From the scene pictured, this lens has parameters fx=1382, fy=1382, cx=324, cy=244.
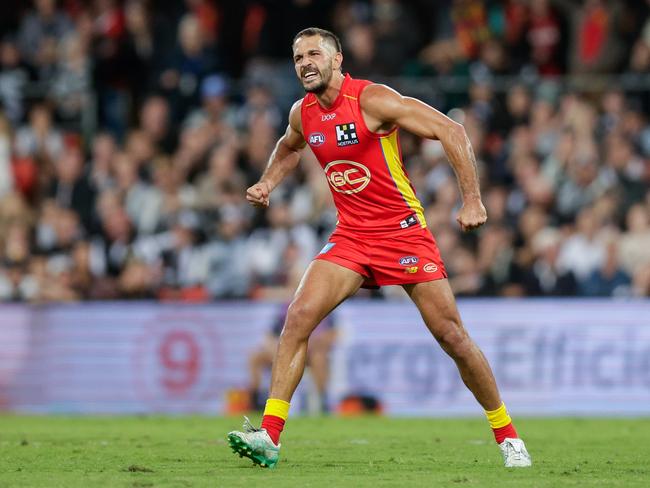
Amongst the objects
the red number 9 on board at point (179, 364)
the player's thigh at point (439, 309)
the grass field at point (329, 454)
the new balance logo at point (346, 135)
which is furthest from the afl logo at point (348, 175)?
the red number 9 on board at point (179, 364)

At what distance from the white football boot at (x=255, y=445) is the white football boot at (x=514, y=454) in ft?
4.90

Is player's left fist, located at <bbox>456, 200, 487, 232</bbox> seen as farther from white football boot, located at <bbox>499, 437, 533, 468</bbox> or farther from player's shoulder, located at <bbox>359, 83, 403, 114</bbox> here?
white football boot, located at <bbox>499, 437, 533, 468</bbox>

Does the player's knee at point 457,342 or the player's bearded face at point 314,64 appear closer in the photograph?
the player's knee at point 457,342

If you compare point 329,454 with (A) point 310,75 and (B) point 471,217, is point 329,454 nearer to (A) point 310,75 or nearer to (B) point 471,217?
(B) point 471,217

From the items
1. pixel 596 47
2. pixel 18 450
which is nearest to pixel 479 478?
pixel 18 450

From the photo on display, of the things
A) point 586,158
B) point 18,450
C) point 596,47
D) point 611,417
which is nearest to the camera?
point 18,450

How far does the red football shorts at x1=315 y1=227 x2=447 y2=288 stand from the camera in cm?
904

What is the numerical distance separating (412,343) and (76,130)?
7286 millimetres

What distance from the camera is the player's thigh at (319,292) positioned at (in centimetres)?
888

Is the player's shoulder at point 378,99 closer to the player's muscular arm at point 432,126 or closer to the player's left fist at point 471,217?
the player's muscular arm at point 432,126

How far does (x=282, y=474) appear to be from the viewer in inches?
332

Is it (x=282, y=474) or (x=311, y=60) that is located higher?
(x=311, y=60)

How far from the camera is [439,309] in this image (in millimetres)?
8930

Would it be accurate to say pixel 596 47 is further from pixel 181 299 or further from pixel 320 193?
pixel 181 299
